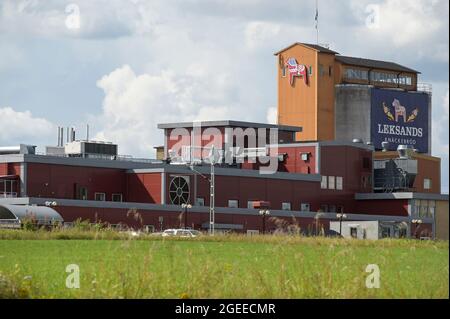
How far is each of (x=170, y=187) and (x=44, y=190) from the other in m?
11.3

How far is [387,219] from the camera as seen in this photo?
10956 cm

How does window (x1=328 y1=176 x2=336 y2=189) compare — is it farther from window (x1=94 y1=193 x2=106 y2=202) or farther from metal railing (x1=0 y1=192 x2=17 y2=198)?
metal railing (x1=0 y1=192 x2=17 y2=198)

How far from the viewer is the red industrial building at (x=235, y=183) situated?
9181 cm

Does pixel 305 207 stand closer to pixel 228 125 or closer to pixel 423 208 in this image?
pixel 423 208

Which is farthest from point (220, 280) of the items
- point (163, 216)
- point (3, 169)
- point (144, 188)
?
point (144, 188)

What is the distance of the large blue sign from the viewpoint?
448 ft

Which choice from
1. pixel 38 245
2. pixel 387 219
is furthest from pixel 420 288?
pixel 387 219

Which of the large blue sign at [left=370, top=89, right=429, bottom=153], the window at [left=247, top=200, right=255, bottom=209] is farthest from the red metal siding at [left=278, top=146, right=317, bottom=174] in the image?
the large blue sign at [left=370, top=89, right=429, bottom=153]

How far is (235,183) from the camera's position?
103 meters

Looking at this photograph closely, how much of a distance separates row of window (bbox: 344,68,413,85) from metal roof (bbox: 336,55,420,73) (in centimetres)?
76

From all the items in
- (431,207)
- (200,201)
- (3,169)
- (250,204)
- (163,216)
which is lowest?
(163,216)

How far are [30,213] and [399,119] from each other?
73.0m

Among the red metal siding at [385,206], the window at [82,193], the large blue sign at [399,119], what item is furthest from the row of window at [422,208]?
the window at [82,193]
